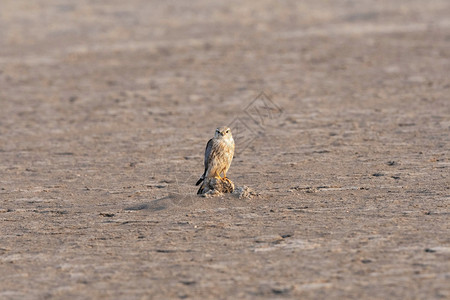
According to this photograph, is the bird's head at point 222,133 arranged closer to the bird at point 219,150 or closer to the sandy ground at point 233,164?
the bird at point 219,150

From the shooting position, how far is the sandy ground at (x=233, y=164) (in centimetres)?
538

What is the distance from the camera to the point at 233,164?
29.0ft

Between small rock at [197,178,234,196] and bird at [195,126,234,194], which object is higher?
bird at [195,126,234,194]

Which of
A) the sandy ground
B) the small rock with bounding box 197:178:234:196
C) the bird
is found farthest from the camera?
the small rock with bounding box 197:178:234:196

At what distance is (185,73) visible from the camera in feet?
48.5

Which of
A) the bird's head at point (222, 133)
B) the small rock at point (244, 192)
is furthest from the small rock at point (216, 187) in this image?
the bird's head at point (222, 133)

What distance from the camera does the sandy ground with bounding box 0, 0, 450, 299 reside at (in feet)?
17.6

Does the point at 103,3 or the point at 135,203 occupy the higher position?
the point at 103,3

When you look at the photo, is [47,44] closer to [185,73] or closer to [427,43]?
[185,73]

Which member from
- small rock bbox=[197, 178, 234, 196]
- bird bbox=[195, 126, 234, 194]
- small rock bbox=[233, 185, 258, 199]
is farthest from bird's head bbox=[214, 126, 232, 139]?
small rock bbox=[233, 185, 258, 199]

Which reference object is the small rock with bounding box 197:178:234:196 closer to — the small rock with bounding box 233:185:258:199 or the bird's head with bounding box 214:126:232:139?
the small rock with bounding box 233:185:258:199

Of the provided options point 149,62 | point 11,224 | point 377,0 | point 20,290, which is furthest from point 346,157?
point 377,0

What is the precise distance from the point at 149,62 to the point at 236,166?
25.6 ft

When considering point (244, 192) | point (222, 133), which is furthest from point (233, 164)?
point (222, 133)
